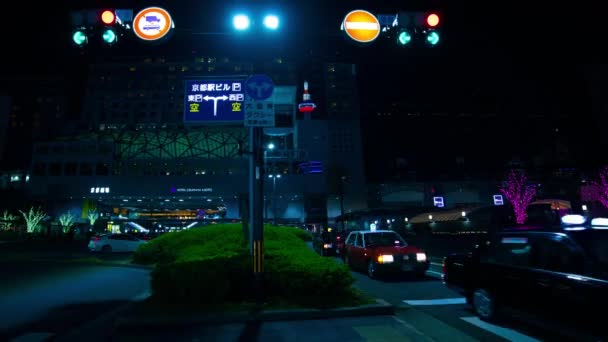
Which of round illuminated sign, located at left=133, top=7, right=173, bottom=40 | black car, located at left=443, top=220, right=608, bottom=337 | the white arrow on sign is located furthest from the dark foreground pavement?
black car, located at left=443, top=220, right=608, bottom=337

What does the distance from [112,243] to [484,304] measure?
81.2ft

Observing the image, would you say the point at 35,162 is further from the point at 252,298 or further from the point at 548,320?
the point at 548,320

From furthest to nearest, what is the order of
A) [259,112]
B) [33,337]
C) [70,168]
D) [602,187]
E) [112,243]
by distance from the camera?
[70,168] < [602,187] < [112,243] < [259,112] < [33,337]

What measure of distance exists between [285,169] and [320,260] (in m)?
67.1

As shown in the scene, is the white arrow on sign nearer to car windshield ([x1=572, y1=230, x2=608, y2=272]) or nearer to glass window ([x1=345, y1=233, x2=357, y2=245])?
car windshield ([x1=572, y1=230, x2=608, y2=272])

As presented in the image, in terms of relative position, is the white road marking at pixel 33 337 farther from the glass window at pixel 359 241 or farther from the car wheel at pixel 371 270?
the glass window at pixel 359 241

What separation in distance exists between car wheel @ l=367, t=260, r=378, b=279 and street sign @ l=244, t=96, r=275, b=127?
21.9 feet

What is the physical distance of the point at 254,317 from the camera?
6852 mm

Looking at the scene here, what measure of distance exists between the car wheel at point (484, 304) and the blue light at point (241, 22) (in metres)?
6.94

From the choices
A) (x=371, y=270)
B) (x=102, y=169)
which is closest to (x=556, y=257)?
(x=371, y=270)

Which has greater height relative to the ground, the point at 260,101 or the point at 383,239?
the point at 260,101

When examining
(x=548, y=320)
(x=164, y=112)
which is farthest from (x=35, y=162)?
(x=548, y=320)

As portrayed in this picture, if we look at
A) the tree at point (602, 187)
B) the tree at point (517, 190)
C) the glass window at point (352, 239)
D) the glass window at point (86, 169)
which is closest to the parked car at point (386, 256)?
the glass window at point (352, 239)

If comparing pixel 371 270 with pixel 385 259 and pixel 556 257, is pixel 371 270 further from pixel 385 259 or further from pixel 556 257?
pixel 556 257
